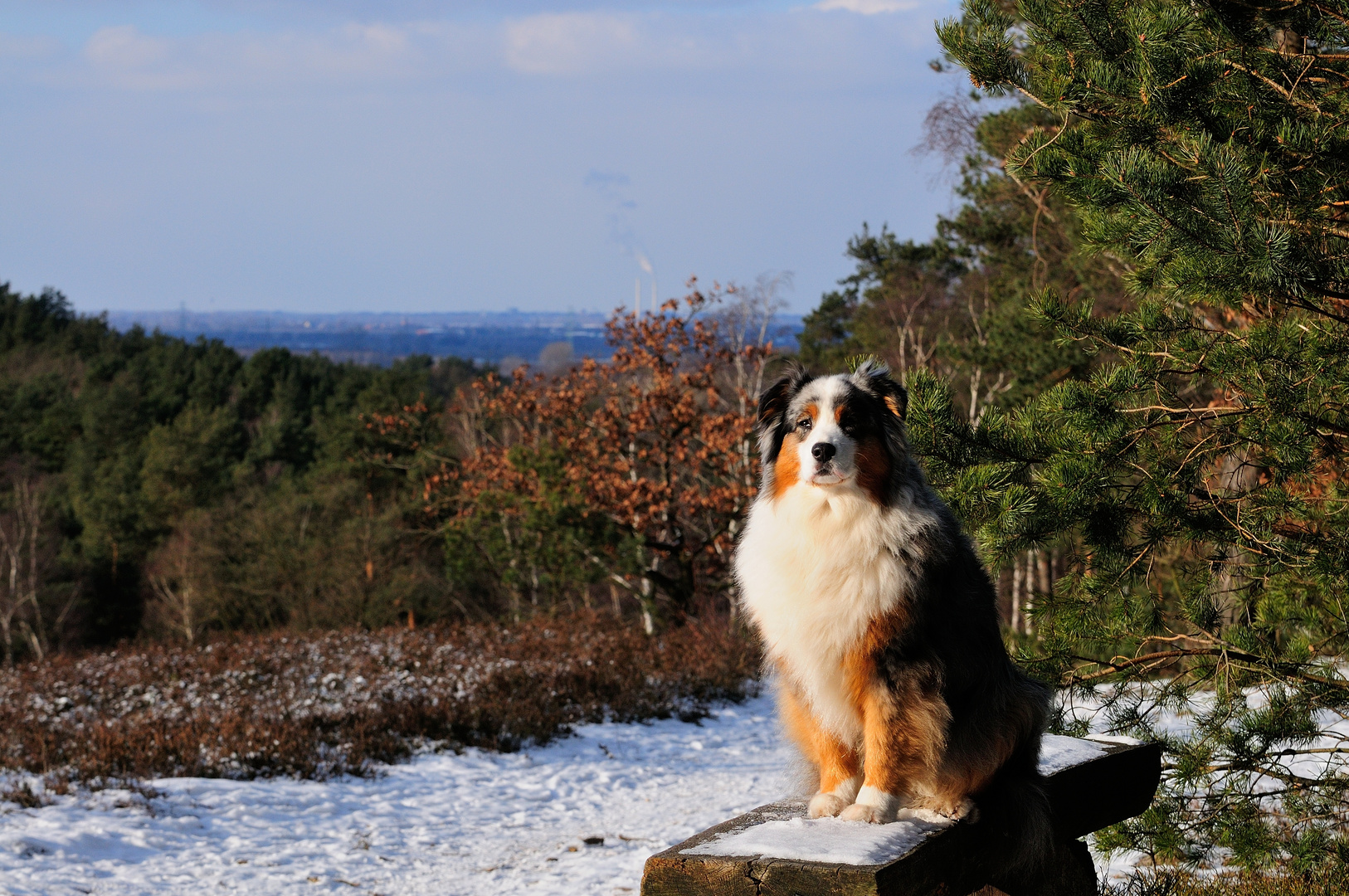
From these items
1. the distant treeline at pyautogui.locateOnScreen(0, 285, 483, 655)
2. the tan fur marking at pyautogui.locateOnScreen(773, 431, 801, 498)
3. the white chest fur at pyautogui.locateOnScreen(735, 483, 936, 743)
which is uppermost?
the tan fur marking at pyautogui.locateOnScreen(773, 431, 801, 498)

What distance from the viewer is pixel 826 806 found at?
327 centimetres

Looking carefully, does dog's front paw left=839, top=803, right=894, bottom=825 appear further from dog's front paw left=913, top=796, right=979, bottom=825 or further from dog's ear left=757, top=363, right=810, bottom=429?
dog's ear left=757, top=363, right=810, bottom=429

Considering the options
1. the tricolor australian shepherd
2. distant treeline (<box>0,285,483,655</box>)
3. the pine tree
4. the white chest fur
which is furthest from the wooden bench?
distant treeline (<box>0,285,483,655</box>)

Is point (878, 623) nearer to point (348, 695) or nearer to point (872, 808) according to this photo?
point (872, 808)

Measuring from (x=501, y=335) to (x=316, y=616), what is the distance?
354 feet

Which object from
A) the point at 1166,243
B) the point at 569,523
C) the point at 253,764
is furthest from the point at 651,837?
the point at 569,523

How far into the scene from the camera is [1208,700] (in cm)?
497

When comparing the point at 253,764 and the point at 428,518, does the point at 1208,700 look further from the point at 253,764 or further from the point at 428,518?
the point at 428,518

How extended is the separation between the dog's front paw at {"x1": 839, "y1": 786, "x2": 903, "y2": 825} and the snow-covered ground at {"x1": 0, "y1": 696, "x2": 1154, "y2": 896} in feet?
12.9

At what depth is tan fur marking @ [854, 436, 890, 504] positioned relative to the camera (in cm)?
324

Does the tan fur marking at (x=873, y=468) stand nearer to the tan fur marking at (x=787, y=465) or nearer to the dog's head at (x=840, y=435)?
the dog's head at (x=840, y=435)

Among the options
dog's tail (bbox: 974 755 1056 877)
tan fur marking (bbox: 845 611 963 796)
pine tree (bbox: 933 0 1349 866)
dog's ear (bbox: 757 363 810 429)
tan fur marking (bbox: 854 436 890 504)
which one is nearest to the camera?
tan fur marking (bbox: 845 611 963 796)

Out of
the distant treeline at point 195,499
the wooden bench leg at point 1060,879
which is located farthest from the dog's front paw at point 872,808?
the distant treeline at point 195,499

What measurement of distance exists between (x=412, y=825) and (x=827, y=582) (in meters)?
5.95
